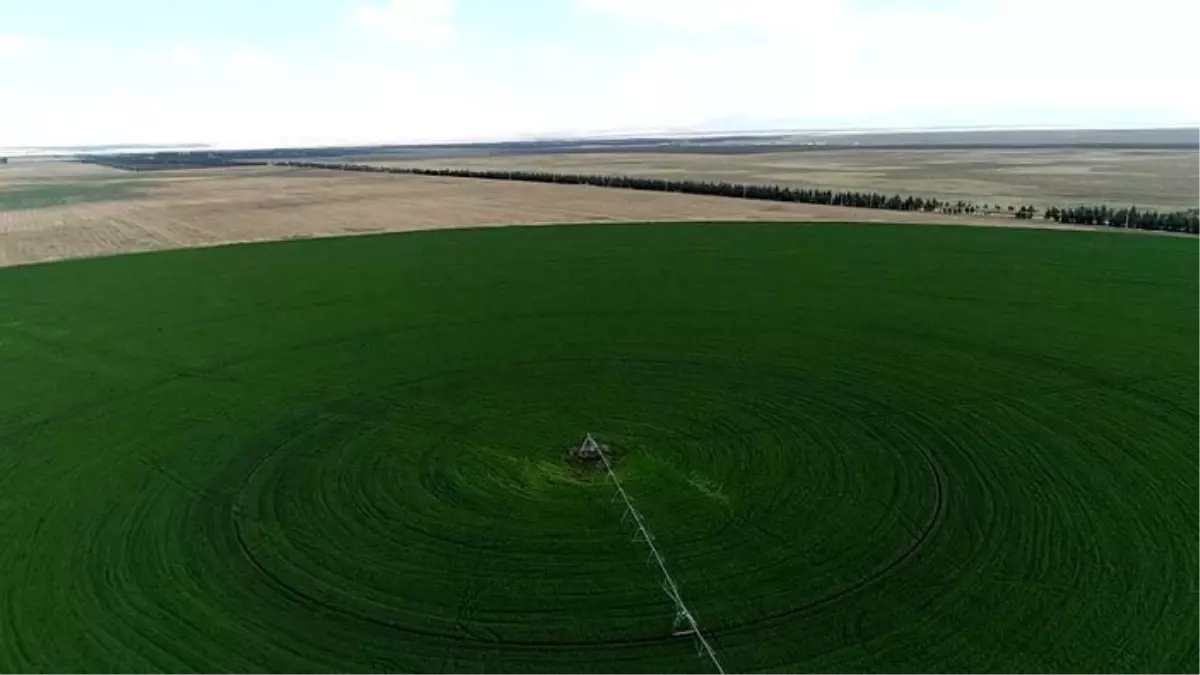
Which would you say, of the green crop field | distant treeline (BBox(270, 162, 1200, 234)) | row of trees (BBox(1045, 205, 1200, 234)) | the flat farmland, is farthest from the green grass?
row of trees (BBox(1045, 205, 1200, 234))

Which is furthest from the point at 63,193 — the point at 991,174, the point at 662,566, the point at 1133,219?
the point at 991,174

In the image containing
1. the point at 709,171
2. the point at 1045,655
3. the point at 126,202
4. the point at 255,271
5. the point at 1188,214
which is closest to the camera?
the point at 1045,655

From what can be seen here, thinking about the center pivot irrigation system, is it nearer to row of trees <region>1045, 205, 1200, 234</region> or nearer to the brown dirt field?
the brown dirt field

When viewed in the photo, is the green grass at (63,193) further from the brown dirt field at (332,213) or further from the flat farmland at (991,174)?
the flat farmland at (991,174)

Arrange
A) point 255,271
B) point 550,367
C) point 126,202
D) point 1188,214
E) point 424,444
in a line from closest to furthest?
point 424,444
point 550,367
point 255,271
point 1188,214
point 126,202

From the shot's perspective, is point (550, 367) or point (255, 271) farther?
point (255, 271)

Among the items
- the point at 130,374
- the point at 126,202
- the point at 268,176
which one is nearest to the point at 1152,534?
the point at 130,374

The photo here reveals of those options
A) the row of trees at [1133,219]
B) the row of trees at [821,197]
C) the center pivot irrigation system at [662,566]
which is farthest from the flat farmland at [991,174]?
the center pivot irrigation system at [662,566]

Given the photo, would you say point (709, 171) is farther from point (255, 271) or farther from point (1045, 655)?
point (1045, 655)
